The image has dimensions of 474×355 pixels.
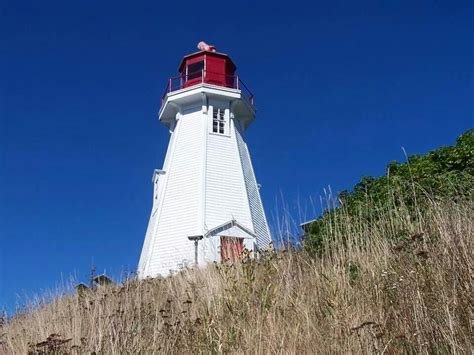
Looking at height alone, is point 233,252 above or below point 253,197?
below

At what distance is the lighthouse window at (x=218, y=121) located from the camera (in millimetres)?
22219

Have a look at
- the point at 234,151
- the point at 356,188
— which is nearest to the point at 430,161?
the point at 356,188

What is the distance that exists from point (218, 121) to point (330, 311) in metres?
19.7

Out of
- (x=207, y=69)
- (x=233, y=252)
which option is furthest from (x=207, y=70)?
(x=233, y=252)

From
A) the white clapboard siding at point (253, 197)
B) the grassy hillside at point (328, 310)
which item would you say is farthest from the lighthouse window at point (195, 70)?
the grassy hillside at point (328, 310)

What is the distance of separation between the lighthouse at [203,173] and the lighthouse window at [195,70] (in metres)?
0.01

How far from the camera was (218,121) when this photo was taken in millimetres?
22453

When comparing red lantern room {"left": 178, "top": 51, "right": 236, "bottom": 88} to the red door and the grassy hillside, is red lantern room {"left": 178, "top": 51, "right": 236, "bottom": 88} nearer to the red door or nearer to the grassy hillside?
the red door

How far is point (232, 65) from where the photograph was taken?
25391 millimetres

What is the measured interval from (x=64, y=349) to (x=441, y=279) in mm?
2987

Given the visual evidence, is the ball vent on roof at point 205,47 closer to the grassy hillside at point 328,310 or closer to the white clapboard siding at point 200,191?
the white clapboard siding at point 200,191

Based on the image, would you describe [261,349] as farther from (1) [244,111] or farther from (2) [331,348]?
(1) [244,111]

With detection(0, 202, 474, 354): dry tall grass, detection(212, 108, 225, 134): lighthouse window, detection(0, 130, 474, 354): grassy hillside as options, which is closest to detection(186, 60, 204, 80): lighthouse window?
detection(212, 108, 225, 134): lighthouse window

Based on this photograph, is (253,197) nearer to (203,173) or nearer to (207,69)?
(203,173)
